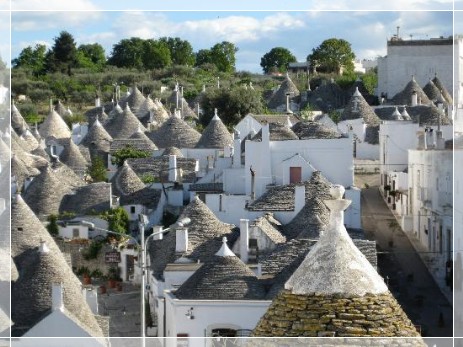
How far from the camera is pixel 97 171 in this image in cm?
4794

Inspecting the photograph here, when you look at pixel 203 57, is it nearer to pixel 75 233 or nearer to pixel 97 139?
pixel 97 139

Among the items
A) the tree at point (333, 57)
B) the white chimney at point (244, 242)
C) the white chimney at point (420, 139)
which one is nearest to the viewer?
the white chimney at point (244, 242)

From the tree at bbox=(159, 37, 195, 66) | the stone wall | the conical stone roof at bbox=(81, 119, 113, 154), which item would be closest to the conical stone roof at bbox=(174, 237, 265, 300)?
the stone wall

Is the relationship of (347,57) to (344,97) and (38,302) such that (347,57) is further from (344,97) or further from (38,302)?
(38,302)

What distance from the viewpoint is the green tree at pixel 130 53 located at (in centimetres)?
8794

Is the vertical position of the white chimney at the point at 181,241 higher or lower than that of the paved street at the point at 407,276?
higher

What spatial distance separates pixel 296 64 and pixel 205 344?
60.4 m

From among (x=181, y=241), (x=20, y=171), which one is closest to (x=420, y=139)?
(x=181, y=241)

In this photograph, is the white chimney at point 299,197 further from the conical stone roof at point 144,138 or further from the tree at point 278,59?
the tree at point 278,59

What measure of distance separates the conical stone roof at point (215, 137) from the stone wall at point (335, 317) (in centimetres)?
4068

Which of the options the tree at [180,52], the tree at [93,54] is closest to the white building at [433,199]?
the tree at [180,52]

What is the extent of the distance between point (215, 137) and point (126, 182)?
24.3 feet

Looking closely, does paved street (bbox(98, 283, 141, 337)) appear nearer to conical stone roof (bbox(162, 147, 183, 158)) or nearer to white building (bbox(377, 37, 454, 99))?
conical stone roof (bbox(162, 147, 183, 158))

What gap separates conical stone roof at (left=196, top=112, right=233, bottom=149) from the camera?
4906 cm
